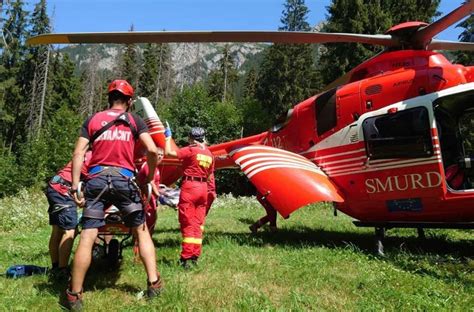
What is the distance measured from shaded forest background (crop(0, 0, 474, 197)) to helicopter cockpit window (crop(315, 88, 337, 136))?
15.9 m

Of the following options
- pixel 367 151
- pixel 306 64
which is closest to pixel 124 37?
pixel 367 151

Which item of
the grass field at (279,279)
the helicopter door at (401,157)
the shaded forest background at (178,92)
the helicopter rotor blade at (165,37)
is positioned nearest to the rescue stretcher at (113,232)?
the grass field at (279,279)

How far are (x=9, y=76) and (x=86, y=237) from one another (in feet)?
160

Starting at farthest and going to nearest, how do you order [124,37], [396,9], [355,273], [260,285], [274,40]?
[396,9] → [274,40] → [124,37] → [355,273] → [260,285]

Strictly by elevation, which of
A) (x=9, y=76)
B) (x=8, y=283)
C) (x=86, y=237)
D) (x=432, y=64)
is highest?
(x=9, y=76)

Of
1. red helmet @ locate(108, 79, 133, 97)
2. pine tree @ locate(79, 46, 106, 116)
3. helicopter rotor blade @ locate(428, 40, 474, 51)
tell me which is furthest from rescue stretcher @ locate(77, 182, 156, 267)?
pine tree @ locate(79, 46, 106, 116)

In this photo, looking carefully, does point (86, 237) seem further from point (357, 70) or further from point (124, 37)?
point (357, 70)

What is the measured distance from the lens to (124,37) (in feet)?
21.2

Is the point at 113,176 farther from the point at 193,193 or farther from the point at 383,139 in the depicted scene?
the point at 383,139

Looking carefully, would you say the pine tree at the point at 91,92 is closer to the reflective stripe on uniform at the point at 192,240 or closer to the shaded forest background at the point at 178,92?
the shaded forest background at the point at 178,92

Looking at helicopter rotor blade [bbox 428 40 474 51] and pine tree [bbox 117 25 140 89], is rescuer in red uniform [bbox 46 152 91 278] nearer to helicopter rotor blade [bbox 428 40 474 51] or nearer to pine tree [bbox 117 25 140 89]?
helicopter rotor blade [bbox 428 40 474 51]

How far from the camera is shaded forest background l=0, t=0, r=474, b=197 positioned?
29094 mm

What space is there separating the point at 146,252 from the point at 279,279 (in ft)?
5.53

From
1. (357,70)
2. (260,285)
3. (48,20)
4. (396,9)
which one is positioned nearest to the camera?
(260,285)
